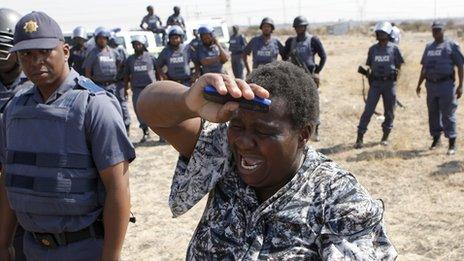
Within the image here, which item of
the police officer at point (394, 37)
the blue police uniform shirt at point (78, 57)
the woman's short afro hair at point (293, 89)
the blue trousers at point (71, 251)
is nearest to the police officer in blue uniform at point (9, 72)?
the blue trousers at point (71, 251)

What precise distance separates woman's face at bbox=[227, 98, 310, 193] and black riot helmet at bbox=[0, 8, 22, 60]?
6.01 ft

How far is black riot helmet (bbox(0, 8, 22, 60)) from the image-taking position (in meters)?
2.90

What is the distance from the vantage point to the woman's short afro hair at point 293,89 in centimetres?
149

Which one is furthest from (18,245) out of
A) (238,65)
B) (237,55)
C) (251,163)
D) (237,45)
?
(237,45)

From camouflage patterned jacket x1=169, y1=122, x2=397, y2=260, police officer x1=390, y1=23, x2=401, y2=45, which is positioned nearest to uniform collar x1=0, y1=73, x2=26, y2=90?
camouflage patterned jacket x1=169, y1=122, x2=397, y2=260

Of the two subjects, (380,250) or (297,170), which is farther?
(297,170)

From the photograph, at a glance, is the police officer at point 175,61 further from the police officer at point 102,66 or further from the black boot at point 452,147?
the black boot at point 452,147

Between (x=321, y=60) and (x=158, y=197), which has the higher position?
(x=321, y=60)

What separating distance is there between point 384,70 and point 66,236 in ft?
19.5

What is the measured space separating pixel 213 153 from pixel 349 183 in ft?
1.39

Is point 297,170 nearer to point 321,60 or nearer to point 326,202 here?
point 326,202

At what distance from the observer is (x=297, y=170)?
156 cm

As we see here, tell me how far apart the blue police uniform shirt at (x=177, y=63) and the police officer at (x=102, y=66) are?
0.76 m

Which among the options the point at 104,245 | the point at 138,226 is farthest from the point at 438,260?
the point at 104,245
